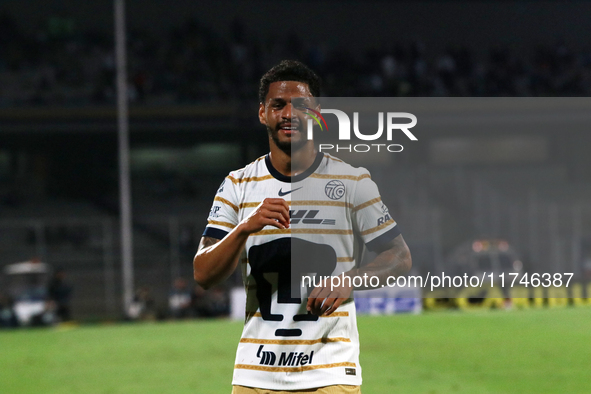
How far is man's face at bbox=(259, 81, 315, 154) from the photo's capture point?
3203 millimetres

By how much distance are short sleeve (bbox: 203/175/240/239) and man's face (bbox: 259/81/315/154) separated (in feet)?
0.95

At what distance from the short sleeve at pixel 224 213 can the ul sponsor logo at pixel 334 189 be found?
1.24 feet

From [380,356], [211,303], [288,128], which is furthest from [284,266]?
[211,303]

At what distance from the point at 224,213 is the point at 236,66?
95.6 feet

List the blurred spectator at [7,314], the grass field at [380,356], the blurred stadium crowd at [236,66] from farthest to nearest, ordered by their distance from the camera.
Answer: the blurred stadium crowd at [236,66] < the blurred spectator at [7,314] < the grass field at [380,356]

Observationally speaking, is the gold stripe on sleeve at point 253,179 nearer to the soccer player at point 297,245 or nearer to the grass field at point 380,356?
the soccer player at point 297,245

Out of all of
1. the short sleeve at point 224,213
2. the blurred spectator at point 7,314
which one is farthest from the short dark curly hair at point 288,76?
the blurred spectator at point 7,314

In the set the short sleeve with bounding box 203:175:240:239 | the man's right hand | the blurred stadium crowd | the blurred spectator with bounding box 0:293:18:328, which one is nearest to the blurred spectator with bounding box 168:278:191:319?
the blurred spectator with bounding box 0:293:18:328

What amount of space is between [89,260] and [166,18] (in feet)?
42.2

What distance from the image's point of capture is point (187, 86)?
31.2 metres

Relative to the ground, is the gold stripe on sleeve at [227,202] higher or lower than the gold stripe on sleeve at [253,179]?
lower

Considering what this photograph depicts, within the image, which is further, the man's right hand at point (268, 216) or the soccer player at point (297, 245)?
the soccer player at point (297, 245)

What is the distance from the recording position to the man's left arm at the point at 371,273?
294cm

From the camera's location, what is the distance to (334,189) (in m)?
3.28
